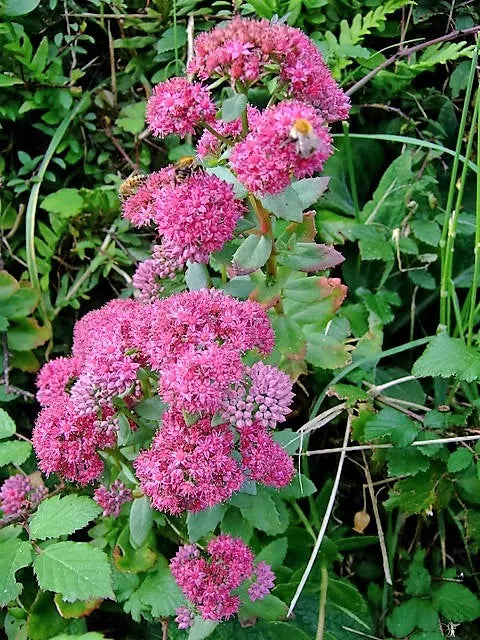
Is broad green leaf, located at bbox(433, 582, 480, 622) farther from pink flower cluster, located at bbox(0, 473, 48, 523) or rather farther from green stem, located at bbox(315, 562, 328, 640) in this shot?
pink flower cluster, located at bbox(0, 473, 48, 523)

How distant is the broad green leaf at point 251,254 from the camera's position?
1.42 metres

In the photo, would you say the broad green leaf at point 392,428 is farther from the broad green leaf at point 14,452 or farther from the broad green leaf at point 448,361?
the broad green leaf at point 14,452

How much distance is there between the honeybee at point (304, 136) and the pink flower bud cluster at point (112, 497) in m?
0.86

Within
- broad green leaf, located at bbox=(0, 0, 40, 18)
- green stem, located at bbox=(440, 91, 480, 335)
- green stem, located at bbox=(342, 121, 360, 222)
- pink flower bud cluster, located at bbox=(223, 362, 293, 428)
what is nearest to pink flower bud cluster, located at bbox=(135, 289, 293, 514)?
pink flower bud cluster, located at bbox=(223, 362, 293, 428)

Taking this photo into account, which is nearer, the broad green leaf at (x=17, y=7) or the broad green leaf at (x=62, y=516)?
the broad green leaf at (x=62, y=516)

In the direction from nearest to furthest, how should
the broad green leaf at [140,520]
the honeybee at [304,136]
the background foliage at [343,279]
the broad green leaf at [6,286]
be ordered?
the honeybee at [304,136], the broad green leaf at [140,520], the background foliage at [343,279], the broad green leaf at [6,286]

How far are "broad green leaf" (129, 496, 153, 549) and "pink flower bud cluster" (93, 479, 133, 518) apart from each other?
7 cm

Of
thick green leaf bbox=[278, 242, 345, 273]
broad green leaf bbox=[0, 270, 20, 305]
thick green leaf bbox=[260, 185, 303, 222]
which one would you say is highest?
thick green leaf bbox=[260, 185, 303, 222]

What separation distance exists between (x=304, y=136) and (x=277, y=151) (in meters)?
0.07

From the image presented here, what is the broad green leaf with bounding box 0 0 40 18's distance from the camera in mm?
2076

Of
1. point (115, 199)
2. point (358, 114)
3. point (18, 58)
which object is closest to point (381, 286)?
point (358, 114)

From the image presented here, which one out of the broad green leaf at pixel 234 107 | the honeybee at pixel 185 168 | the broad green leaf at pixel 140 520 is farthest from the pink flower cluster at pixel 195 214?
the broad green leaf at pixel 140 520

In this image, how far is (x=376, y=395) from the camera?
190cm

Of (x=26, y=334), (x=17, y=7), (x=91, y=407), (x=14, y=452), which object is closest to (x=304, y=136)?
(x=91, y=407)
